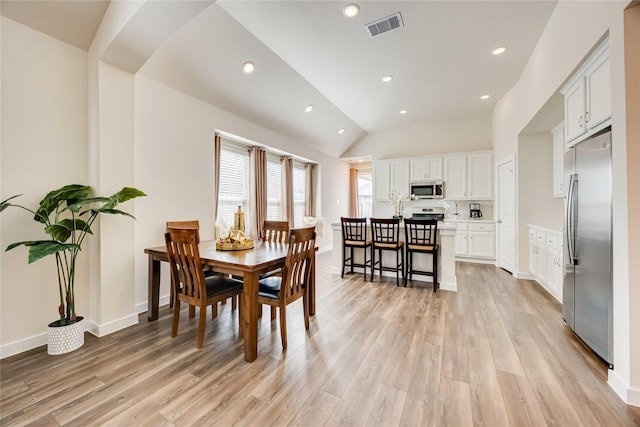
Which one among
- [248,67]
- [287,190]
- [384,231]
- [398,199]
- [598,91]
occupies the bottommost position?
[384,231]

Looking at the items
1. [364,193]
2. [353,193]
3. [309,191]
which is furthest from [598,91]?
[364,193]

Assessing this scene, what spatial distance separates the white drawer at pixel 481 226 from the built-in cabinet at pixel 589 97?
120 inches

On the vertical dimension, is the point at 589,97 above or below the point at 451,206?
above

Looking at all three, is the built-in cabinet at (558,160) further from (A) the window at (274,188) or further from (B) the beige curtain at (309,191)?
(A) the window at (274,188)

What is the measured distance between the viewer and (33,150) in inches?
87.7

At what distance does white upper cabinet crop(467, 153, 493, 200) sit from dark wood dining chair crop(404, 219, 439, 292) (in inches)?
103

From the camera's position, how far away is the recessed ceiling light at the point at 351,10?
8.72 ft

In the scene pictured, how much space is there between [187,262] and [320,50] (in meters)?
3.15

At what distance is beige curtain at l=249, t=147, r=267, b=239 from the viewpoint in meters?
4.80

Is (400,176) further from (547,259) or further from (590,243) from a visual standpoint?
(590,243)

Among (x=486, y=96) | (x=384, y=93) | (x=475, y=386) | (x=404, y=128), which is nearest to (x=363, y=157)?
(x=404, y=128)

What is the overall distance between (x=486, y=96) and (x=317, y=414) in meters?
5.93

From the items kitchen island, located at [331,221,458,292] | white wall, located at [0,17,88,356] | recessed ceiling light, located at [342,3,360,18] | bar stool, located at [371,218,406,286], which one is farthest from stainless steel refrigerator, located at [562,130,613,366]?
white wall, located at [0,17,88,356]

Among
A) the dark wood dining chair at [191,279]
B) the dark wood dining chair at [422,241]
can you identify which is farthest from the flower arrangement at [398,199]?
the dark wood dining chair at [191,279]
